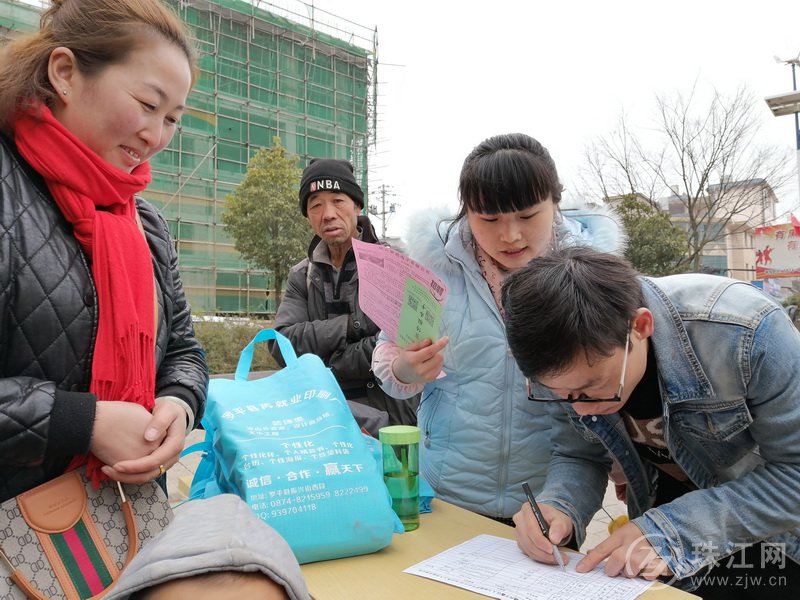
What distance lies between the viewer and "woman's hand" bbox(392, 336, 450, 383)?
145 cm

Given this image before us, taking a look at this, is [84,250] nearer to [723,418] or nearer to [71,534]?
[71,534]

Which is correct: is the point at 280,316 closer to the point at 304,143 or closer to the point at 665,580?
the point at 665,580

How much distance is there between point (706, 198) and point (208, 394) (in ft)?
49.5

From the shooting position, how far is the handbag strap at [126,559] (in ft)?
2.98

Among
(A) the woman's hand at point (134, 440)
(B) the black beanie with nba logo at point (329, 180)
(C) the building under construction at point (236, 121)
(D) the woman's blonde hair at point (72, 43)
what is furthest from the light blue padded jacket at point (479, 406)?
(C) the building under construction at point (236, 121)

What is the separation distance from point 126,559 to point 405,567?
0.52 m

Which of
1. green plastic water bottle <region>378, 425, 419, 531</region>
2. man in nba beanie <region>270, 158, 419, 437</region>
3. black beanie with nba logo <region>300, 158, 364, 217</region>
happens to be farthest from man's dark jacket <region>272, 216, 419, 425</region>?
green plastic water bottle <region>378, 425, 419, 531</region>

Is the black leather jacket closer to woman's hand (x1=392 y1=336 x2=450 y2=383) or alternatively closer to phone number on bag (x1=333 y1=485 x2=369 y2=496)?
phone number on bag (x1=333 y1=485 x2=369 y2=496)

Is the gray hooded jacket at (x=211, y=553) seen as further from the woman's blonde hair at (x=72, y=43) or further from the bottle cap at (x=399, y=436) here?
the woman's blonde hair at (x=72, y=43)

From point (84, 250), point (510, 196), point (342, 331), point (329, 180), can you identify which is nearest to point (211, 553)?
point (84, 250)

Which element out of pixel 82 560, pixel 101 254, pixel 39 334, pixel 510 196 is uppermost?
pixel 510 196

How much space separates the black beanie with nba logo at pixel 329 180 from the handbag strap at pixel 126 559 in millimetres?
1735

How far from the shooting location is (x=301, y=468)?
1.21 m

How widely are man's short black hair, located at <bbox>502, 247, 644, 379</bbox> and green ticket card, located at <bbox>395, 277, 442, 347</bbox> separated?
9.8 inches
